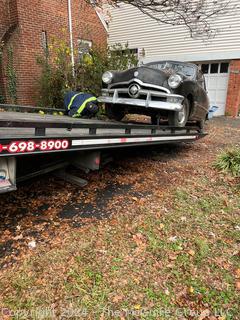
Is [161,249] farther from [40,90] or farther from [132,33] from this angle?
[132,33]

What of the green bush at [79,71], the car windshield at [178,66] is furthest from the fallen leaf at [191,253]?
the green bush at [79,71]

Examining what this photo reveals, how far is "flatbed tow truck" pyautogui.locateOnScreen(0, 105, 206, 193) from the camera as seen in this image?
263 centimetres

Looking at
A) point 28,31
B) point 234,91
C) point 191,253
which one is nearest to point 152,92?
point 191,253

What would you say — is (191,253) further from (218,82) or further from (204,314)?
(218,82)

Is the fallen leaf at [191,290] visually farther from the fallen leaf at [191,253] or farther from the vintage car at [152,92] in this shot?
the vintage car at [152,92]

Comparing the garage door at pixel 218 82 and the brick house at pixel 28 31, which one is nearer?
the brick house at pixel 28 31

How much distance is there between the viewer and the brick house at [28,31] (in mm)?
10656

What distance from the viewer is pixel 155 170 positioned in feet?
18.2

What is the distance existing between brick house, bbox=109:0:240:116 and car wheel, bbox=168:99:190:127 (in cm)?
887

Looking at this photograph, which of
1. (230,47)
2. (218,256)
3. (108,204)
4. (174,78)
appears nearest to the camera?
(218,256)

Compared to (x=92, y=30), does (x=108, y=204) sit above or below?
below

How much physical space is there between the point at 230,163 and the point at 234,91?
30.1 ft

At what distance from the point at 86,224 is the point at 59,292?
3.49ft

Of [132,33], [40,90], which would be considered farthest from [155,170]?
[132,33]
